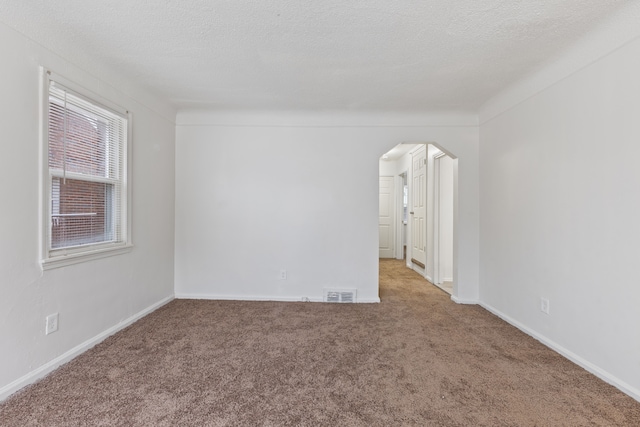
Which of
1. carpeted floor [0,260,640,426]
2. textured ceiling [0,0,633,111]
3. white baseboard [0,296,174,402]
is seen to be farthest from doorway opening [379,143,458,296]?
white baseboard [0,296,174,402]

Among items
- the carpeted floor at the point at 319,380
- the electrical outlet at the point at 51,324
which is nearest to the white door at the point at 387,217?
the carpeted floor at the point at 319,380

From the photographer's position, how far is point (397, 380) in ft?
6.12

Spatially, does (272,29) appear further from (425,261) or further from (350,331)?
(425,261)

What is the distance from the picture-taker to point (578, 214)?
2.09 meters

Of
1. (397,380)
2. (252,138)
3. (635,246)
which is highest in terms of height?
(252,138)

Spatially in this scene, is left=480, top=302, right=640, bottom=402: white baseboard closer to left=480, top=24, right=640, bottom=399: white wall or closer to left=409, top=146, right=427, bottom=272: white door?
left=480, top=24, right=640, bottom=399: white wall

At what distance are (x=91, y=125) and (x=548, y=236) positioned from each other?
3761mm

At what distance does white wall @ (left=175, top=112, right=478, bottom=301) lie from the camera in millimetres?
3521

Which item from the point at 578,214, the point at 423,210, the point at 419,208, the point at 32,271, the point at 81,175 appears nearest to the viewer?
the point at 32,271

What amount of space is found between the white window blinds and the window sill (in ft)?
0.20

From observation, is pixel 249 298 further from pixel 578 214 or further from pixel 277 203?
pixel 578 214

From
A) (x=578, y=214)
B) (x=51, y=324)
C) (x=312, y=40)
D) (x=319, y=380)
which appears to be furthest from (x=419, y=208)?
(x=51, y=324)

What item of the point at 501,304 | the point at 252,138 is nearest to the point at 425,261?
the point at 501,304

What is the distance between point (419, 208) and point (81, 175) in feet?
14.8
